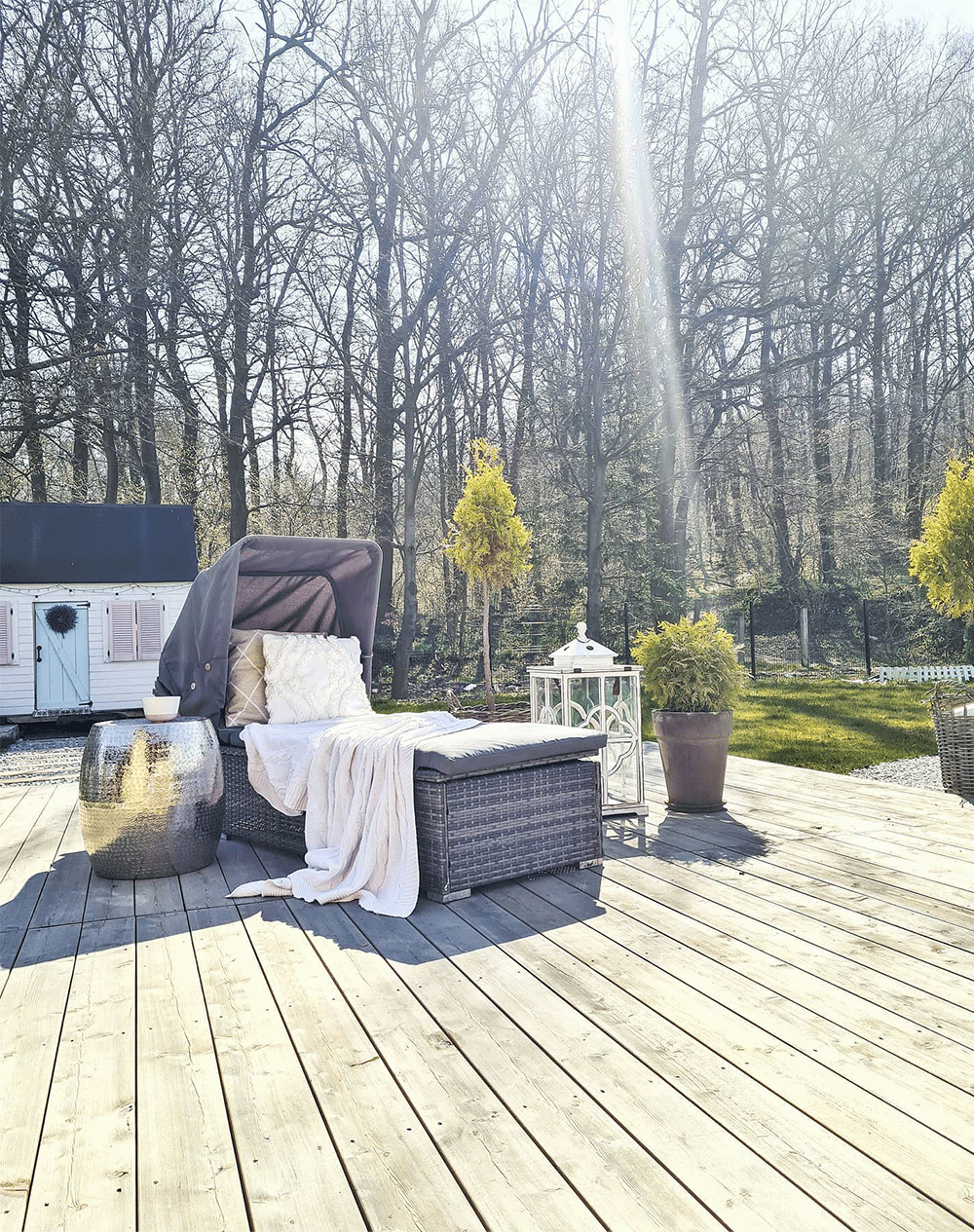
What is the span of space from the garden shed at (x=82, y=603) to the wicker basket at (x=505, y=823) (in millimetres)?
9524

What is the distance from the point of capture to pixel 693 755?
5266 millimetres

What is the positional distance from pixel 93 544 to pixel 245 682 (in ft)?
29.0

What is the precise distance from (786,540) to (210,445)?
1055 centimetres

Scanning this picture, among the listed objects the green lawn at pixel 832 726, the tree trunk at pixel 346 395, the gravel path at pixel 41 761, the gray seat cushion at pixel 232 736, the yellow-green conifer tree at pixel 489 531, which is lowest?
the gravel path at pixel 41 761

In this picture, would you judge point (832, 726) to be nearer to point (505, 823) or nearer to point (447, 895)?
point (505, 823)

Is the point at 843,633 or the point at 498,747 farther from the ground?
the point at 843,633

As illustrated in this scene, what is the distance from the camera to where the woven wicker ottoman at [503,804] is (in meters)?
3.68

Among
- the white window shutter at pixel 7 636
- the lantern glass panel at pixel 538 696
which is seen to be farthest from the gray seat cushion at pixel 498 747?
the white window shutter at pixel 7 636

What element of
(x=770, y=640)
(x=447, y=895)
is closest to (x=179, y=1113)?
(x=447, y=895)

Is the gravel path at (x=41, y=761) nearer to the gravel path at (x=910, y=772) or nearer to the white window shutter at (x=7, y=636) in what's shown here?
the white window shutter at (x=7, y=636)

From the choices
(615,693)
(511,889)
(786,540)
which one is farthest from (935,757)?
(786,540)

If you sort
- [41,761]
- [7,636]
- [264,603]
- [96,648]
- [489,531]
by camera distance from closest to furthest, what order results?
[264,603] < [489,531] < [41,761] < [7,636] < [96,648]

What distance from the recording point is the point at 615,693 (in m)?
5.16

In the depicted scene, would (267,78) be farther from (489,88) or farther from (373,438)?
A: (373,438)
